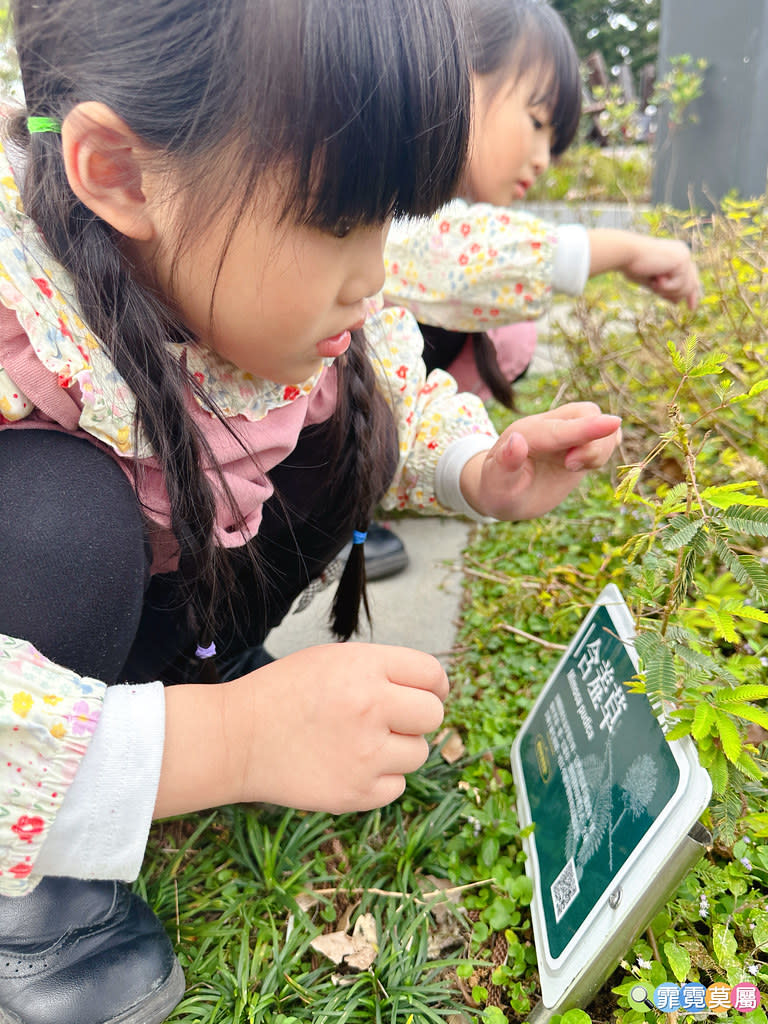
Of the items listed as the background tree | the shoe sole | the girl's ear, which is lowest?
the shoe sole

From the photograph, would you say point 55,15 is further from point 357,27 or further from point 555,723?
point 555,723

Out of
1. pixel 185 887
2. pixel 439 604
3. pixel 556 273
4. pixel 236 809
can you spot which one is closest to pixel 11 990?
pixel 185 887

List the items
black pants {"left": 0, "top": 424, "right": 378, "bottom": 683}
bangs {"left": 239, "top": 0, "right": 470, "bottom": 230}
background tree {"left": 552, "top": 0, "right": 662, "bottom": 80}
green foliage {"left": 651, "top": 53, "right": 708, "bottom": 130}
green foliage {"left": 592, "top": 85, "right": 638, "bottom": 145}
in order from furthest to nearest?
background tree {"left": 552, "top": 0, "right": 662, "bottom": 80}
green foliage {"left": 651, "top": 53, "right": 708, "bottom": 130}
green foliage {"left": 592, "top": 85, "right": 638, "bottom": 145}
black pants {"left": 0, "top": 424, "right": 378, "bottom": 683}
bangs {"left": 239, "top": 0, "right": 470, "bottom": 230}

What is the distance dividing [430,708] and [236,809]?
527mm

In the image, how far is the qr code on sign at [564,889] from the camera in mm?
892

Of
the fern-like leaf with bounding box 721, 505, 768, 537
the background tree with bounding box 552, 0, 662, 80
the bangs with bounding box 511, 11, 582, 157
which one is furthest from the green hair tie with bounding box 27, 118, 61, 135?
the background tree with bounding box 552, 0, 662, 80

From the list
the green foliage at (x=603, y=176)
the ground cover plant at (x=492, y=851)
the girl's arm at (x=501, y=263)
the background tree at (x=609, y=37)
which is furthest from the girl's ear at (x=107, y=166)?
the background tree at (x=609, y=37)

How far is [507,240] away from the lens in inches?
71.4

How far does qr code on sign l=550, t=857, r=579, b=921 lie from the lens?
892 mm

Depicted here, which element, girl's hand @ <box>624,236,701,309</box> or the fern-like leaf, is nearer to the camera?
the fern-like leaf

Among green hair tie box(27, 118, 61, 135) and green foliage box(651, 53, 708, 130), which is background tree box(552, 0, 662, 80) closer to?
green foliage box(651, 53, 708, 130)

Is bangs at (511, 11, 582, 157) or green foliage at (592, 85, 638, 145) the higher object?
bangs at (511, 11, 582, 157)

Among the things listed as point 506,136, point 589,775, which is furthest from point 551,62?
point 589,775

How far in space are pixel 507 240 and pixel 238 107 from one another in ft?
3.97
